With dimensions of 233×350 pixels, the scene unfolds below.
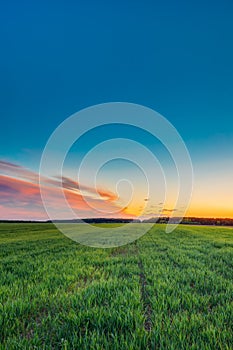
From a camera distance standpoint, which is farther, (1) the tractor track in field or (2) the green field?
(1) the tractor track in field

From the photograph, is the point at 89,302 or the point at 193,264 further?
the point at 193,264

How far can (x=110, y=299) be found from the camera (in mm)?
4926

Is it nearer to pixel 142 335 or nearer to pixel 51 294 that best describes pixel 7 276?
pixel 51 294

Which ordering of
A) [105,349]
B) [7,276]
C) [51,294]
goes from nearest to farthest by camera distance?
1. [105,349]
2. [51,294]
3. [7,276]

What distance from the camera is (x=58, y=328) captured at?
3.77 metres

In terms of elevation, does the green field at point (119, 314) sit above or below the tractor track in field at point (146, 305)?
above

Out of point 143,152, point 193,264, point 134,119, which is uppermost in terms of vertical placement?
point 134,119

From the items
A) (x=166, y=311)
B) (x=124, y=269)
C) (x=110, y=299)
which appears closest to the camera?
(x=166, y=311)

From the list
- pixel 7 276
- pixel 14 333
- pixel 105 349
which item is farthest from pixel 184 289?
pixel 7 276

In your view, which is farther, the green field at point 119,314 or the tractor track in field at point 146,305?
the tractor track in field at point 146,305

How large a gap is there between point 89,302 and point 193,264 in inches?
220

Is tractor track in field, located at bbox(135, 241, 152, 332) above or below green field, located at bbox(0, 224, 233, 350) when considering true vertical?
below

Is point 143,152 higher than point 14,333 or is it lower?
higher

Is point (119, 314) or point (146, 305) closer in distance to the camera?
point (119, 314)
